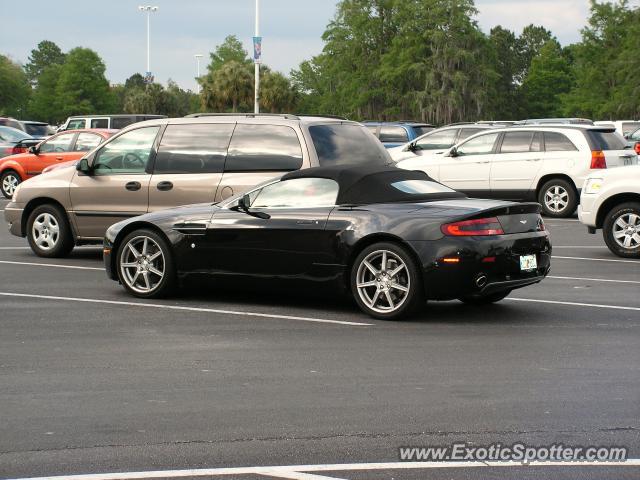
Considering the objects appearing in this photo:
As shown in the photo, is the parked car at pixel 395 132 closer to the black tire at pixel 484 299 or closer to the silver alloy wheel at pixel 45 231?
the silver alloy wheel at pixel 45 231

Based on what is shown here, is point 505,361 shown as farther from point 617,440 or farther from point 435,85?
point 435,85

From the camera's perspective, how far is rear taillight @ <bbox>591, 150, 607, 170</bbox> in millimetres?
22078

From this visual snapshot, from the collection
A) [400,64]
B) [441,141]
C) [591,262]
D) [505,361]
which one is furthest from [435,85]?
[505,361]

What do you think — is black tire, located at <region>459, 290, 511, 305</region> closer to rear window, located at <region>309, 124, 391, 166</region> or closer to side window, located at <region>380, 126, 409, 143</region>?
rear window, located at <region>309, 124, 391, 166</region>

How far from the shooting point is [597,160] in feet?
Result: 72.5

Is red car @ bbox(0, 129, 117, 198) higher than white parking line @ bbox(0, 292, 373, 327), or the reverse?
red car @ bbox(0, 129, 117, 198)

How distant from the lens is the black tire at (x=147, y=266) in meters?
11.3

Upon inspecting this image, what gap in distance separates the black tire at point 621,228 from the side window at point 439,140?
11.3 metres

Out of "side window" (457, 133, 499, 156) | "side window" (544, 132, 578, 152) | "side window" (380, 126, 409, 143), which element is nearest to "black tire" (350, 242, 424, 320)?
"side window" (544, 132, 578, 152)

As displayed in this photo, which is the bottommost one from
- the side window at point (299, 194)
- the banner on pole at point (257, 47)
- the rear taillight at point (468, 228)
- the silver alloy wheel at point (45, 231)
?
the silver alloy wheel at point (45, 231)

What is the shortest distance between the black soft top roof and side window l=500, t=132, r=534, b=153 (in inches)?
493

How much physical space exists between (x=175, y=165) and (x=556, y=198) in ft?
35.0

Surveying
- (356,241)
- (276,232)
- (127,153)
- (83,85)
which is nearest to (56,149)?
(127,153)

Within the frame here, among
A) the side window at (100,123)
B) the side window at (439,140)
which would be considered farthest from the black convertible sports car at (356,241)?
the side window at (100,123)
